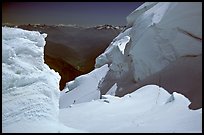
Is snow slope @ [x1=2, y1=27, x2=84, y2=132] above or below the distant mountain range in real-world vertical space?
below

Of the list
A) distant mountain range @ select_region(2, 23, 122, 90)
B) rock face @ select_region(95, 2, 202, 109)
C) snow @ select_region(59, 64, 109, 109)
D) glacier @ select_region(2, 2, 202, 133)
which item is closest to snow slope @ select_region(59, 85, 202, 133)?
glacier @ select_region(2, 2, 202, 133)

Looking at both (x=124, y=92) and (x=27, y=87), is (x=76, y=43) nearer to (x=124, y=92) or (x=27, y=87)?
(x=124, y=92)

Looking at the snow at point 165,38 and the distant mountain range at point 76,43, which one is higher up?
the distant mountain range at point 76,43

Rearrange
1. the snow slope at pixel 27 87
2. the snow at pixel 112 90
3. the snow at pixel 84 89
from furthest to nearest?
the snow at pixel 84 89
the snow at pixel 112 90
the snow slope at pixel 27 87

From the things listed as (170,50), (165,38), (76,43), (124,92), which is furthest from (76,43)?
(170,50)

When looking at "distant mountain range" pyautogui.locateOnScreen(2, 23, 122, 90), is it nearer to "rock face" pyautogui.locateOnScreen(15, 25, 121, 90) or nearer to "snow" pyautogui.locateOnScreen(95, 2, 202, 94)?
"rock face" pyautogui.locateOnScreen(15, 25, 121, 90)

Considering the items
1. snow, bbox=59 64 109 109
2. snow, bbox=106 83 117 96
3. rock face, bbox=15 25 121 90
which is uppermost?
rock face, bbox=15 25 121 90

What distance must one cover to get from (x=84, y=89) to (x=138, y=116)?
631 cm

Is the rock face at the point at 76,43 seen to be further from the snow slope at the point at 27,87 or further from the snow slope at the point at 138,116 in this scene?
the snow slope at the point at 27,87

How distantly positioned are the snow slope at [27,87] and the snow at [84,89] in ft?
16.7

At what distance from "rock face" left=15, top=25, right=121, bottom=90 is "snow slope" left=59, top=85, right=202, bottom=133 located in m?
14.8

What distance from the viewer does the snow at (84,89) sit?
997 cm

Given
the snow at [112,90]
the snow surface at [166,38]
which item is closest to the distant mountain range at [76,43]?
the snow at [112,90]

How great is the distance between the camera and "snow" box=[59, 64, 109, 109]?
997cm
